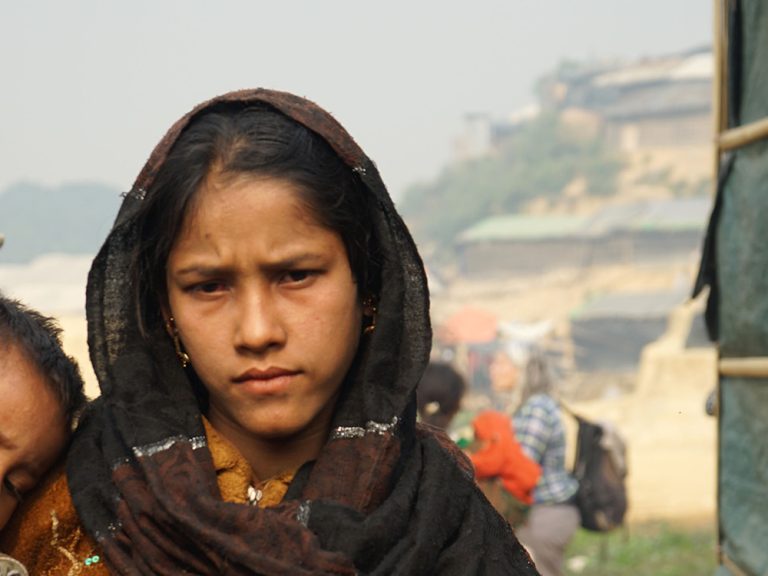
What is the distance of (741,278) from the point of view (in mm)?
3717

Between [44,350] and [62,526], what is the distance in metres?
0.24

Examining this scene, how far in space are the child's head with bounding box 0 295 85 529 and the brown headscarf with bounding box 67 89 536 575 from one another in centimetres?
5

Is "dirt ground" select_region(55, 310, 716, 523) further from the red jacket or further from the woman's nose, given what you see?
the woman's nose

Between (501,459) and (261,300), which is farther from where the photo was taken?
(501,459)

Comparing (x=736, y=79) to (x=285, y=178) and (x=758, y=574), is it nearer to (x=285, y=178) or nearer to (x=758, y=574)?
(x=758, y=574)

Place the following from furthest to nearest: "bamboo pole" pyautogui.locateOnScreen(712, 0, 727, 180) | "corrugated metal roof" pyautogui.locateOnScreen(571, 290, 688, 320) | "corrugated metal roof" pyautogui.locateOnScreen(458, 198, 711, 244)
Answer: "corrugated metal roof" pyautogui.locateOnScreen(458, 198, 711, 244) → "corrugated metal roof" pyautogui.locateOnScreen(571, 290, 688, 320) → "bamboo pole" pyautogui.locateOnScreen(712, 0, 727, 180)

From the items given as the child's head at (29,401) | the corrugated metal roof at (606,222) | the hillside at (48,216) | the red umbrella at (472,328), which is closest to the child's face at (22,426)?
the child's head at (29,401)

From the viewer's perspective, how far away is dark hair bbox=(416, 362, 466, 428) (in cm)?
575

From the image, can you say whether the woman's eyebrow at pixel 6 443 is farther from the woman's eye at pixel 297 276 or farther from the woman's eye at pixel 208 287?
the woman's eye at pixel 297 276

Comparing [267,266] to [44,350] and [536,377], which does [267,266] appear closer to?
[44,350]

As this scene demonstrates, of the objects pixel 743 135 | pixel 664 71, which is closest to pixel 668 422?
pixel 743 135

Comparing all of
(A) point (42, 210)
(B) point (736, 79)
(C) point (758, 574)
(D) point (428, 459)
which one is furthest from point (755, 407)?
(A) point (42, 210)

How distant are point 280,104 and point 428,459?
53cm

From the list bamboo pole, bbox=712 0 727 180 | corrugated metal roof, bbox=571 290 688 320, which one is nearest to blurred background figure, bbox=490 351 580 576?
bamboo pole, bbox=712 0 727 180
